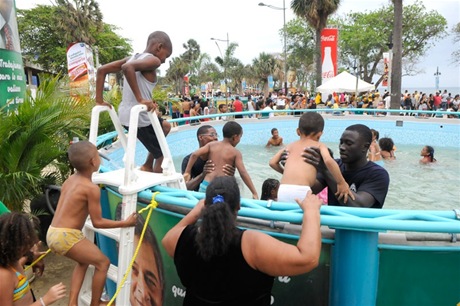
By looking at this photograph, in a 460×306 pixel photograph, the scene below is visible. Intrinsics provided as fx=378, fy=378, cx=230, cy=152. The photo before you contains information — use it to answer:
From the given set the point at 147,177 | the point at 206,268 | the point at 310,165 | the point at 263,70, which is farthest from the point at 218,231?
the point at 263,70

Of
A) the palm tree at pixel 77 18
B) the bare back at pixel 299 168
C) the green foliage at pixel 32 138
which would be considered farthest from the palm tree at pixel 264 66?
the bare back at pixel 299 168

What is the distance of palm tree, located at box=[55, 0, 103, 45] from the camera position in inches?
1334

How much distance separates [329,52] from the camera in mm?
24453

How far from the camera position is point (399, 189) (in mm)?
7957

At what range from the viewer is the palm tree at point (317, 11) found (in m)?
26.6

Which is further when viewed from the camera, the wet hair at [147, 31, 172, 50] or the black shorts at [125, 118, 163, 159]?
the black shorts at [125, 118, 163, 159]

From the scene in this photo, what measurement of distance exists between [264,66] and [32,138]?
6025cm

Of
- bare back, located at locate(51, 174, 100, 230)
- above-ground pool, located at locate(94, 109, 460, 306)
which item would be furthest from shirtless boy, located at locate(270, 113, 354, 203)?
bare back, located at locate(51, 174, 100, 230)

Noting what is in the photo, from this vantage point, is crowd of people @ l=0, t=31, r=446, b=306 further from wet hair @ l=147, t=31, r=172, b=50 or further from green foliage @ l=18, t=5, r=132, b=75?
green foliage @ l=18, t=5, r=132, b=75

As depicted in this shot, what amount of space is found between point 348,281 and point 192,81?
84.6 m

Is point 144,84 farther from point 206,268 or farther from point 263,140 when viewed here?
point 263,140

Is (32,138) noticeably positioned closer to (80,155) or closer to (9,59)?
(80,155)

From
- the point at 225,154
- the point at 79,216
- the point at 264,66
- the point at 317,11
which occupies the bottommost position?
the point at 79,216

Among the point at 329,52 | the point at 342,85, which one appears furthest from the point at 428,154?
the point at 329,52
